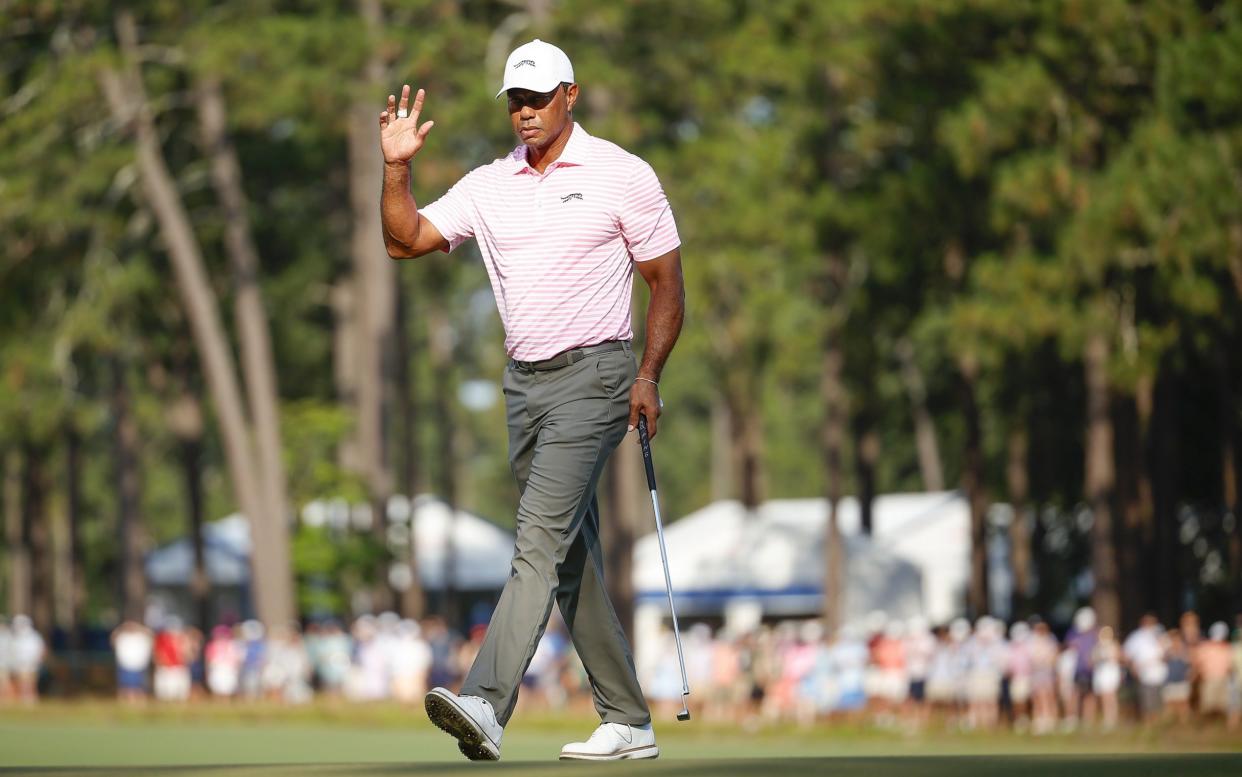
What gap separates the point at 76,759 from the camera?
12773 mm

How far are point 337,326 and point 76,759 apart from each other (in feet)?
121

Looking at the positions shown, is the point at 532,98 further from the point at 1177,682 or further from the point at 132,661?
the point at 132,661

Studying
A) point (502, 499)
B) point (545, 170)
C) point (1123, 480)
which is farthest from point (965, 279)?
point (502, 499)

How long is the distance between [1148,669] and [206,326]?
1760 cm

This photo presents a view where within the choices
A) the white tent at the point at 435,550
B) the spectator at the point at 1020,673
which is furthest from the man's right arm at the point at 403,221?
the white tent at the point at 435,550

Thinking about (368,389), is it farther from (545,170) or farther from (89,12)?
(545,170)

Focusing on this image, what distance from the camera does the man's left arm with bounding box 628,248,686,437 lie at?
6949mm

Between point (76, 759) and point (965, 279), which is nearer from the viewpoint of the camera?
point (76, 759)

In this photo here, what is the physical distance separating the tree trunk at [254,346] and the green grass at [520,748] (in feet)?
16.2

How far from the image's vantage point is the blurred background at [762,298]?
96.7 feet

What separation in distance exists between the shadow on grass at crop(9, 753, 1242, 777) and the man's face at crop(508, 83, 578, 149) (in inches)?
73.2

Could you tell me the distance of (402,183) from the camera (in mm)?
6938

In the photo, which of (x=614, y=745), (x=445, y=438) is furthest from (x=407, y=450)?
(x=614, y=745)

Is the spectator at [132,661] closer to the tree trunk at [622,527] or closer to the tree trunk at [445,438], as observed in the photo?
the tree trunk at [622,527]
